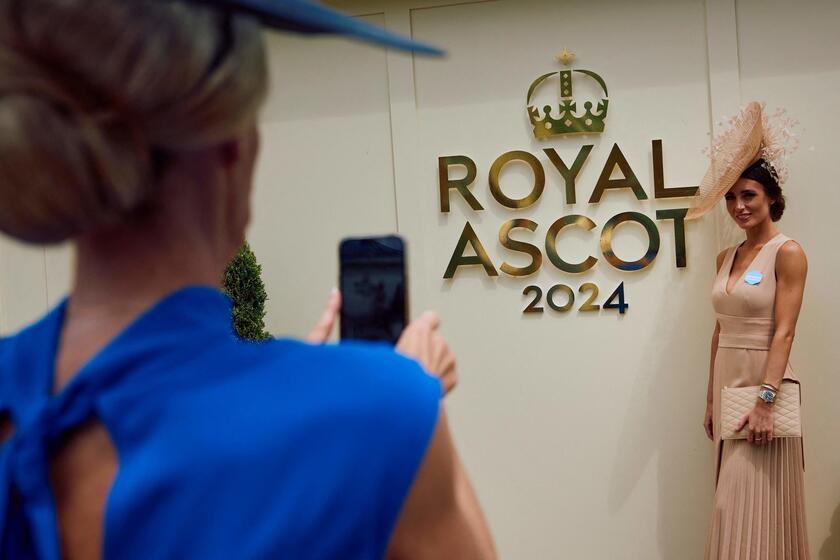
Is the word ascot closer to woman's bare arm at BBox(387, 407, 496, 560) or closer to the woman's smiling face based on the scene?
the woman's smiling face

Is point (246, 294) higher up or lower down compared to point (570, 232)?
lower down

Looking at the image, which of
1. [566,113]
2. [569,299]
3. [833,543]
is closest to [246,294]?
[569,299]

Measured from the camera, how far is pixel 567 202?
395 centimetres

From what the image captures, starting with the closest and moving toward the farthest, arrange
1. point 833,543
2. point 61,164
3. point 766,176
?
point 61,164 < point 766,176 < point 833,543

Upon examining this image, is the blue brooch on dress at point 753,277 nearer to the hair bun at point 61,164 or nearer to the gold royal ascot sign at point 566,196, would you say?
the gold royal ascot sign at point 566,196

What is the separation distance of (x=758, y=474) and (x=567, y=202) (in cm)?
150

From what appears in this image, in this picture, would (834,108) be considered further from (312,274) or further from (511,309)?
(312,274)

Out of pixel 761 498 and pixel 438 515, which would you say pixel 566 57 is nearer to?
pixel 761 498

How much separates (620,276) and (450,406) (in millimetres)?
1083

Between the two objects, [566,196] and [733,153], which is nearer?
[733,153]

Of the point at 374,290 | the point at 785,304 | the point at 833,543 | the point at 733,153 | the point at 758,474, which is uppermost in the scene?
the point at 733,153

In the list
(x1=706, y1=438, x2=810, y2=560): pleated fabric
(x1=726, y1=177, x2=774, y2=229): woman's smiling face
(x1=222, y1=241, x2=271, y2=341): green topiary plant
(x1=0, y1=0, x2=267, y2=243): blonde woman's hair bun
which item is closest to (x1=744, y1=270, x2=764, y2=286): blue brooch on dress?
(x1=726, y1=177, x2=774, y2=229): woman's smiling face

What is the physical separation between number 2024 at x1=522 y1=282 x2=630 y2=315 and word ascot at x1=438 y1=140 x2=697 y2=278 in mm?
90

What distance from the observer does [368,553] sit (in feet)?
1.99
